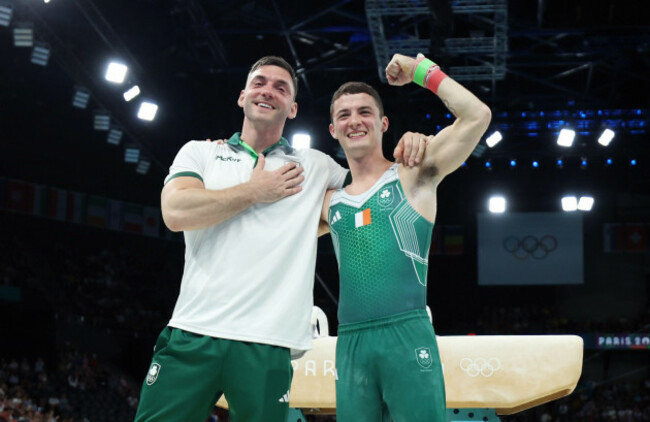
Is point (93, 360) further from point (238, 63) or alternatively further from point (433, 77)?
point (433, 77)

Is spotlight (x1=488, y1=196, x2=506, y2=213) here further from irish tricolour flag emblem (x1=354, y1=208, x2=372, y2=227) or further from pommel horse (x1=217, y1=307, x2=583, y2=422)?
irish tricolour flag emblem (x1=354, y1=208, x2=372, y2=227)

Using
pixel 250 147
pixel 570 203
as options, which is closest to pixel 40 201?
pixel 570 203

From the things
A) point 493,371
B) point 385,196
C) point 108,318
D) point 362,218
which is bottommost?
point 493,371

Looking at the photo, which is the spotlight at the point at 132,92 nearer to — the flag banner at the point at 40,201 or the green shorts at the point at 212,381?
the flag banner at the point at 40,201

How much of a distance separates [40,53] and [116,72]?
136 centimetres

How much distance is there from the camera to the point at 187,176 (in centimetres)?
319

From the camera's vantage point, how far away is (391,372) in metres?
3.53

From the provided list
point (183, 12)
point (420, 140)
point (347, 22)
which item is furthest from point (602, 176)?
point (420, 140)

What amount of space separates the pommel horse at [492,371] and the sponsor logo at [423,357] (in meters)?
1.81

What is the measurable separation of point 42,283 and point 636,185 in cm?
1693

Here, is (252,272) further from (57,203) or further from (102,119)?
(57,203)

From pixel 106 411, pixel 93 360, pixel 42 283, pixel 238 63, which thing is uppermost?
pixel 238 63

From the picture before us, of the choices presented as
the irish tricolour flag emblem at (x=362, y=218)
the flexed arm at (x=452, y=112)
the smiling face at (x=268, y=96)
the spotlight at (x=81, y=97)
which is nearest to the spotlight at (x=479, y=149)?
the spotlight at (x=81, y=97)

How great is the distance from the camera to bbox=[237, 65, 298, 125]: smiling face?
11.0ft
